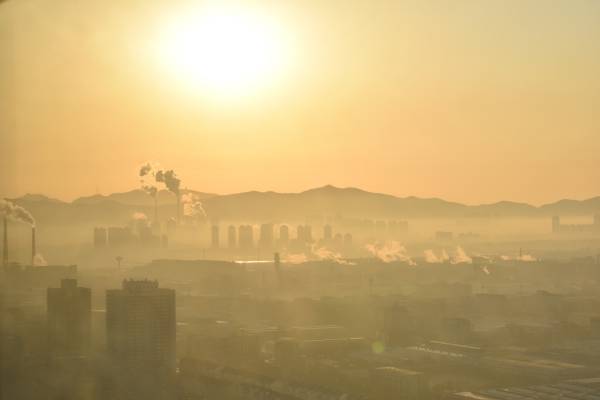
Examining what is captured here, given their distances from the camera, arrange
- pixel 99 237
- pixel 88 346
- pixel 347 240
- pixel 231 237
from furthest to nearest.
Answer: pixel 347 240 < pixel 231 237 < pixel 99 237 < pixel 88 346

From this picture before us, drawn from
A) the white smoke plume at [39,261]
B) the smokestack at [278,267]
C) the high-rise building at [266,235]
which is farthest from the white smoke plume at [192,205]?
the white smoke plume at [39,261]

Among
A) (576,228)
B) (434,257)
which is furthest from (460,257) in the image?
(576,228)

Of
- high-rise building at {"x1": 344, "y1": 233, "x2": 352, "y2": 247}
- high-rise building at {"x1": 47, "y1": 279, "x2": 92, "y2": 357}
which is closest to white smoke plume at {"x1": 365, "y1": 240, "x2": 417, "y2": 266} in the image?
high-rise building at {"x1": 344, "y1": 233, "x2": 352, "y2": 247}

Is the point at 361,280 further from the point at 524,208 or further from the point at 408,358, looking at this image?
the point at 408,358

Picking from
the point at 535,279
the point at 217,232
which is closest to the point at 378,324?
the point at 217,232

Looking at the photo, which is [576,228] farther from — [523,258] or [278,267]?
[278,267]

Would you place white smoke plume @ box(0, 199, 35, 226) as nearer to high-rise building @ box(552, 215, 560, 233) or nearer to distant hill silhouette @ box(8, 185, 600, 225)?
distant hill silhouette @ box(8, 185, 600, 225)
